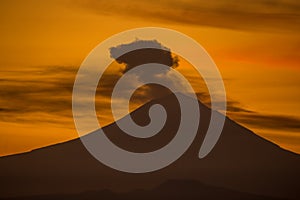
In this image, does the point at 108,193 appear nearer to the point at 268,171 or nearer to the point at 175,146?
the point at 268,171

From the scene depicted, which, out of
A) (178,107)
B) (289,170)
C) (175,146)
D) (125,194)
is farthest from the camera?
(178,107)

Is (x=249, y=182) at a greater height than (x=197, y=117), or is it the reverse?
(x=197, y=117)

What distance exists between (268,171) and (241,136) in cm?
940

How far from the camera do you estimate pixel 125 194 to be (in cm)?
2056

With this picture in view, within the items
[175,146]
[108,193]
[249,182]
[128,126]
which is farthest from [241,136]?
[128,126]

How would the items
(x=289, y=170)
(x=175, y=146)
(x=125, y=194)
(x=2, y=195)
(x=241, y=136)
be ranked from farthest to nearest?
(x=175, y=146) < (x=241, y=136) < (x=125, y=194) < (x=289, y=170) < (x=2, y=195)

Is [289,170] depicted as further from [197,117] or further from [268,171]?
[197,117]

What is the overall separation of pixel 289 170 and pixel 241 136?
876cm

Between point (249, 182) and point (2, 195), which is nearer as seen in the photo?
point (2, 195)

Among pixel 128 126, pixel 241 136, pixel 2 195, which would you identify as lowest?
pixel 2 195

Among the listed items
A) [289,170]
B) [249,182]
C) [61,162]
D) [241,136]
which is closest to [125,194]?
[61,162]

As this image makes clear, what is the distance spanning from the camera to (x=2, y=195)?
56.9 feet

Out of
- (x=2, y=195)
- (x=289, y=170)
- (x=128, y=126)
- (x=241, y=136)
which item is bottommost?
(x=2, y=195)

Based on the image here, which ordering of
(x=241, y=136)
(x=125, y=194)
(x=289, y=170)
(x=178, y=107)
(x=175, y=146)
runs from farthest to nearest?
(x=178, y=107) < (x=175, y=146) < (x=241, y=136) < (x=125, y=194) < (x=289, y=170)
